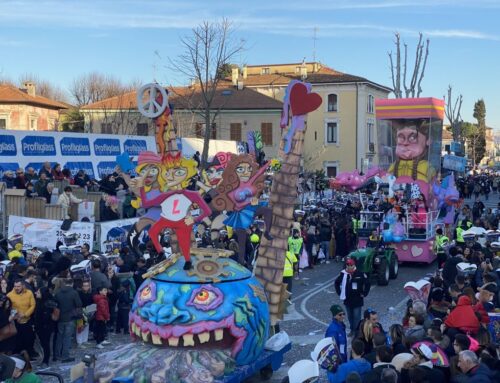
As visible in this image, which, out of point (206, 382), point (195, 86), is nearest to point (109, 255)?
point (206, 382)

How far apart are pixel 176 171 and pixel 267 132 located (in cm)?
4160

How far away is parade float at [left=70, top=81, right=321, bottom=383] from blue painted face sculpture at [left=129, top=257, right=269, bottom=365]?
0.04 ft

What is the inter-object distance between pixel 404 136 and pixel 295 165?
11849 millimetres

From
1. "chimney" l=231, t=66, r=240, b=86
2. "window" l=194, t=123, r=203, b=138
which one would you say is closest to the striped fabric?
"window" l=194, t=123, r=203, b=138

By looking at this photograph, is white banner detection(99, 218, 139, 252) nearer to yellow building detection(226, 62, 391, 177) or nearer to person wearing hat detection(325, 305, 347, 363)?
person wearing hat detection(325, 305, 347, 363)

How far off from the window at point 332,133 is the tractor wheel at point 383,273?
35662mm

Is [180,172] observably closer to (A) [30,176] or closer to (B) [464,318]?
(B) [464,318]

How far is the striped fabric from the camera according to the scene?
2081 centimetres

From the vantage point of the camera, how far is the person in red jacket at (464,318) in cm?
856

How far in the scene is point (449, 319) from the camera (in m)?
8.80

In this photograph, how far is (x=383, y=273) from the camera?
56.4 ft

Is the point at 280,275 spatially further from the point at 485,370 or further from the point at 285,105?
the point at 485,370

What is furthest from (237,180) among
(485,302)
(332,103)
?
(332,103)

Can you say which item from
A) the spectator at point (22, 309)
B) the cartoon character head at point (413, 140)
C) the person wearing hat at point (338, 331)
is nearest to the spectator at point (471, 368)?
the person wearing hat at point (338, 331)
